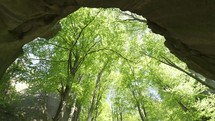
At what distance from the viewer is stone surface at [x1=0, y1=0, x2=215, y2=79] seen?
4211 mm

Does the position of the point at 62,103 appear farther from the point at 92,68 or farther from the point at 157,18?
the point at 157,18

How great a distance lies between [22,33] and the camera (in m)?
4.95

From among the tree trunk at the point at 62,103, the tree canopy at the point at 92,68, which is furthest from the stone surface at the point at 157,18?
the tree trunk at the point at 62,103

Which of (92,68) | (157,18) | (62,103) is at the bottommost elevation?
(157,18)

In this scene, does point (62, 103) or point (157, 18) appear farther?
point (62, 103)

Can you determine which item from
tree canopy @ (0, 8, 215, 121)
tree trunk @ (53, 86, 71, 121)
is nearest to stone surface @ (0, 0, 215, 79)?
tree canopy @ (0, 8, 215, 121)

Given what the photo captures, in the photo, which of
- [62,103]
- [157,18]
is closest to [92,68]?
[62,103]

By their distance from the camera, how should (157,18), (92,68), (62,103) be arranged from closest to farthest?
(157,18)
(62,103)
(92,68)

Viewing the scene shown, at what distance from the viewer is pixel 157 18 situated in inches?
184

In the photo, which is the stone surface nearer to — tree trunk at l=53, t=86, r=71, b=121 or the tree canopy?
the tree canopy

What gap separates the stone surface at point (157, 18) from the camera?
421cm

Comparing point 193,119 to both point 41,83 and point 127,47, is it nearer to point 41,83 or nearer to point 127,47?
point 127,47

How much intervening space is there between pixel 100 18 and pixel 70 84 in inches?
153

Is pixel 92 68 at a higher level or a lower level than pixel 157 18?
higher
